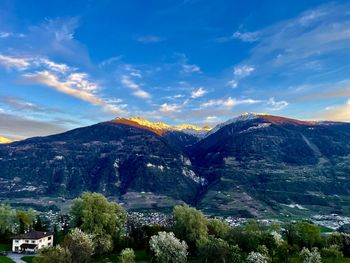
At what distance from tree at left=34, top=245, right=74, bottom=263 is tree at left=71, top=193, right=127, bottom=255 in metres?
28.6

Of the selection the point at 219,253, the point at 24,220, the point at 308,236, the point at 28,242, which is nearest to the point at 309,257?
the point at 219,253

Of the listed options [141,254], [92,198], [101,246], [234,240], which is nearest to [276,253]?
[234,240]

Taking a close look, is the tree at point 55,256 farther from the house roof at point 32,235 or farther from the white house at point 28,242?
the house roof at point 32,235

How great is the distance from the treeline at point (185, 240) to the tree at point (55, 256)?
1.75m

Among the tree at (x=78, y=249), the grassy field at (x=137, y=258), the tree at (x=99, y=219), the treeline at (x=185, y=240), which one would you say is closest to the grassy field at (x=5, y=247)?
the treeline at (x=185, y=240)

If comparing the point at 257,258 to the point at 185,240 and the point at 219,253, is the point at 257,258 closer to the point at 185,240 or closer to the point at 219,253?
the point at 219,253

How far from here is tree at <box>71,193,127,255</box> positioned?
117 metres

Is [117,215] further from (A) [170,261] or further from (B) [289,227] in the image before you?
(B) [289,227]

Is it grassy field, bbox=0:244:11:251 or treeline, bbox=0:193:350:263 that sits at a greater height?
treeline, bbox=0:193:350:263

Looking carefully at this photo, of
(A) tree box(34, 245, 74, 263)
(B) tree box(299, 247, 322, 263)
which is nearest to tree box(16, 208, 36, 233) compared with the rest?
(A) tree box(34, 245, 74, 263)

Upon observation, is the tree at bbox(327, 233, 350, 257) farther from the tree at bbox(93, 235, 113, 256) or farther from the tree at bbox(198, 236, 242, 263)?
the tree at bbox(93, 235, 113, 256)

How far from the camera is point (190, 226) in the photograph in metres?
127

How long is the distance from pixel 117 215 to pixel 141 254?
19000 mm

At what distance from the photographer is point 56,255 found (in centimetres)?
8288
